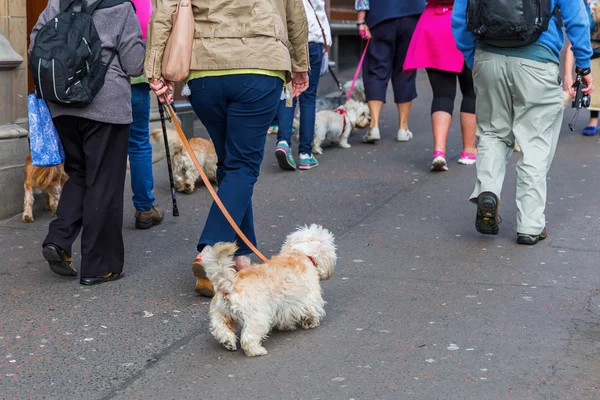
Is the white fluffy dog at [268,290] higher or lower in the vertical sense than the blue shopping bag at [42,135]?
lower

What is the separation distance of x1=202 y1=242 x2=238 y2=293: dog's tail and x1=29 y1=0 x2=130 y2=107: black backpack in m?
1.39

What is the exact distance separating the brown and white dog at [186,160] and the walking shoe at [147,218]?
3.71ft

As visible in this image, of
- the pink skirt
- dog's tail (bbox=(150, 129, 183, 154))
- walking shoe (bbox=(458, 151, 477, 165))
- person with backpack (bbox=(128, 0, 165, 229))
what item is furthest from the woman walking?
walking shoe (bbox=(458, 151, 477, 165))

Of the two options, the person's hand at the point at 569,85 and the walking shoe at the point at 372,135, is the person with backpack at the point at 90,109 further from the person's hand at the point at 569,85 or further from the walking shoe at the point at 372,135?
the walking shoe at the point at 372,135

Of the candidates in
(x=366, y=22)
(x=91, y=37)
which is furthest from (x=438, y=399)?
(x=366, y=22)

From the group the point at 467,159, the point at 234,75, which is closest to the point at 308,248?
the point at 234,75

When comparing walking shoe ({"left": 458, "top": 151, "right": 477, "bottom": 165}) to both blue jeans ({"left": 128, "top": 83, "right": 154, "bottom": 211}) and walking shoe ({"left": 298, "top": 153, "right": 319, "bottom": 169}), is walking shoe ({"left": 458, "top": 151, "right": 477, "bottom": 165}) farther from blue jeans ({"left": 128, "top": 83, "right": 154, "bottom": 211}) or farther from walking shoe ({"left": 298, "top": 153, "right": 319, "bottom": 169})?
blue jeans ({"left": 128, "top": 83, "right": 154, "bottom": 211})

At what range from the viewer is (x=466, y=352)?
13.5 ft

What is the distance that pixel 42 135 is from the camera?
5.11 meters

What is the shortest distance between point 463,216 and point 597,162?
257 centimetres

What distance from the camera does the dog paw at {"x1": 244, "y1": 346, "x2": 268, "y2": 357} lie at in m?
4.05

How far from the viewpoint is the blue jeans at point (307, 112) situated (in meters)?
8.45

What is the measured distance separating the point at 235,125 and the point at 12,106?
285 cm

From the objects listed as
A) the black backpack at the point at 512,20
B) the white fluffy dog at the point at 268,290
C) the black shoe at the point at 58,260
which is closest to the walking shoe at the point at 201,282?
the white fluffy dog at the point at 268,290
